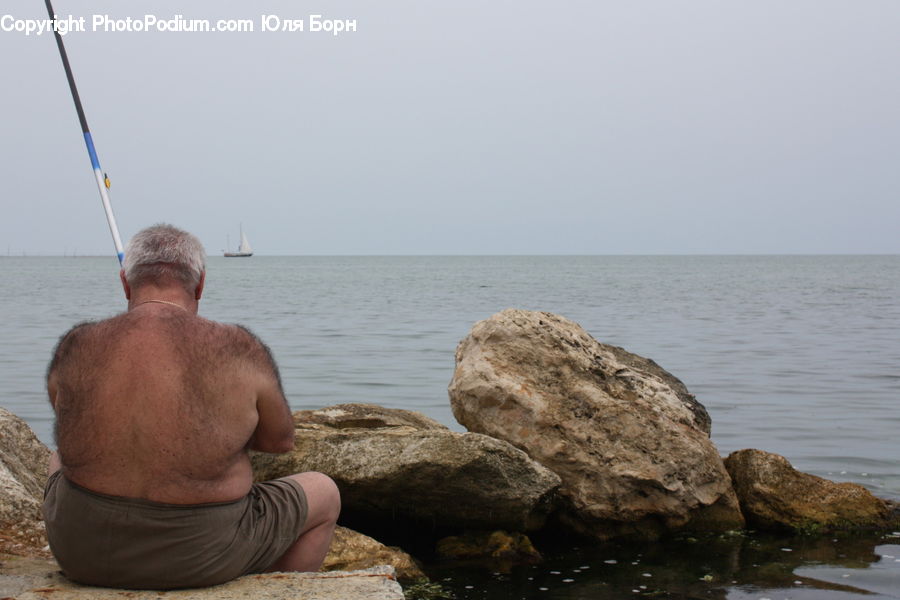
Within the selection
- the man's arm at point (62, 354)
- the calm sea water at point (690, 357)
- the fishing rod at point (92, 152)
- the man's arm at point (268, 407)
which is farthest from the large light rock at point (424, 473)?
the calm sea water at point (690, 357)

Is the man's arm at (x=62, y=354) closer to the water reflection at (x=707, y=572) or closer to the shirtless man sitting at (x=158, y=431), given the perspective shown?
the shirtless man sitting at (x=158, y=431)

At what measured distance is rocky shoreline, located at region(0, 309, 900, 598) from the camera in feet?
20.4

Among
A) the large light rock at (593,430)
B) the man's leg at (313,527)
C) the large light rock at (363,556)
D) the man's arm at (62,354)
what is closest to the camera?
the man's arm at (62,354)

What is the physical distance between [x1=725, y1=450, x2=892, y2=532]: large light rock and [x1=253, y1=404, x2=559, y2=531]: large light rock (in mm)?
1844

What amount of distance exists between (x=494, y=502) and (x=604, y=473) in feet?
3.35

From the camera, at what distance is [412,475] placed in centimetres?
618

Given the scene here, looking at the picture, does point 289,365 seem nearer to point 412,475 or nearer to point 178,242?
point 412,475

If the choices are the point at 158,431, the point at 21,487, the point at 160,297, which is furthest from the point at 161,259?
the point at 21,487

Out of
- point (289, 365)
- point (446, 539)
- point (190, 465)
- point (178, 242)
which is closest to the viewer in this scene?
point (190, 465)

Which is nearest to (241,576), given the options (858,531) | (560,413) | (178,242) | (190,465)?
(190,465)

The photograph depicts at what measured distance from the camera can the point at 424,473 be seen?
6.17 metres

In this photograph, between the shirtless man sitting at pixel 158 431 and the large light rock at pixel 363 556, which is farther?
the large light rock at pixel 363 556

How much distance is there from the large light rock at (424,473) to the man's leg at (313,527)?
1796mm

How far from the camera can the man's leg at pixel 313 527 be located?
4.24m
